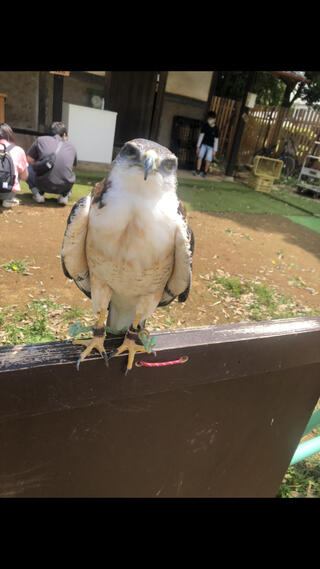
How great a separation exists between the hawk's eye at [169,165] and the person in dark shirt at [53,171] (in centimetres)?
481

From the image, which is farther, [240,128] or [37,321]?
[240,128]

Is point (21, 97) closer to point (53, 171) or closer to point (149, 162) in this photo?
point (53, 171)

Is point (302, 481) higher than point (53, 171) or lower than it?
lower

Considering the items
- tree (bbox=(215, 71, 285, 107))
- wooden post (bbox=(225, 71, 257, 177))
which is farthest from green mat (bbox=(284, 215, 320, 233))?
tree (bbox=(215, 71, 285, 107))

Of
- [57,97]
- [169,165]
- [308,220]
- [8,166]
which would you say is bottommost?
[308,220]

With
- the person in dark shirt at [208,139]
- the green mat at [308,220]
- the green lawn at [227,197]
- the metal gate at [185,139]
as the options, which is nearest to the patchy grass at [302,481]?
the green lawn at [227,197]

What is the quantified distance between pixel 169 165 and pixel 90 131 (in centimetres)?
779

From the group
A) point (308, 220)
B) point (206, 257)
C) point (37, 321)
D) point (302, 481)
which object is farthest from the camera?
point (308, 220)

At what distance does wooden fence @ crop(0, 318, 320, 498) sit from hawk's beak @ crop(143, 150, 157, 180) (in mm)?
604

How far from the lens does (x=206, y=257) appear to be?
516cm

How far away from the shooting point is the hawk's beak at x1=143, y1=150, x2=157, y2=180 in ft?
4.22

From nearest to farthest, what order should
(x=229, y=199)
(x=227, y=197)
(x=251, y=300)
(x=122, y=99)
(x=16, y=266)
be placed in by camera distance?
(x=16, y=266)
(x=251, y=300)
(x=229, y=199)
(x=227, y=197)
(x=122, y=99)

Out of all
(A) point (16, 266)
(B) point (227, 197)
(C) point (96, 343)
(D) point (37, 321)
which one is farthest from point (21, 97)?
(C) point (96, 343)
